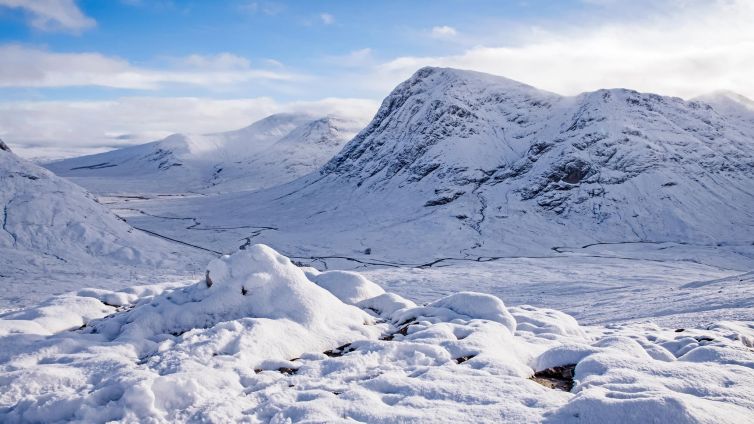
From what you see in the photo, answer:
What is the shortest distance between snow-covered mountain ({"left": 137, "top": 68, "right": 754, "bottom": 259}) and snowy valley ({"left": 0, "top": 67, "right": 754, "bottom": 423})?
0.61 m

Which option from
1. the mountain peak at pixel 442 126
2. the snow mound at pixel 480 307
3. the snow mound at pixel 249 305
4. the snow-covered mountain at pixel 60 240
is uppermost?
the mountain peak at pixel 442 126

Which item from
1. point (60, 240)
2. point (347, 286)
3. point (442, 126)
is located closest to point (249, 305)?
point (347, 286)

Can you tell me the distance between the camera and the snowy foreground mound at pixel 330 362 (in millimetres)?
7941

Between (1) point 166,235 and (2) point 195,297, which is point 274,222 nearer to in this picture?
(1) point 166,235

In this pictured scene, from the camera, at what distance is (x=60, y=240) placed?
175 feet

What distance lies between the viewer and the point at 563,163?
105m

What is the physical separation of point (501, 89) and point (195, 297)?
139m


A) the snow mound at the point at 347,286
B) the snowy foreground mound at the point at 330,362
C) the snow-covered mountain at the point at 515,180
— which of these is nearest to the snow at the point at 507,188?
the snow-covered mountain at the point at 515,180

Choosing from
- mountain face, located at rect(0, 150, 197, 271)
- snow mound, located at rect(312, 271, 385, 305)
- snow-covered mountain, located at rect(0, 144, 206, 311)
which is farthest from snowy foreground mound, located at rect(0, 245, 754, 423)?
mountain face, located at rect(0, 150, 197, 271)

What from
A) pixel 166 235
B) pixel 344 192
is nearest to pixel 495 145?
pixel 344 192

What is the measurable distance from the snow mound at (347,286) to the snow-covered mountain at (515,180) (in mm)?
60782

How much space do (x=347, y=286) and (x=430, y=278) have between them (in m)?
36.4

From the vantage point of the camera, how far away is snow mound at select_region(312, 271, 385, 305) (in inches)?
630

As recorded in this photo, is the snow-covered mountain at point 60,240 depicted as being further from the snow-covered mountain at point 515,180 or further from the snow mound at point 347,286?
the snow mound at point 347,286
